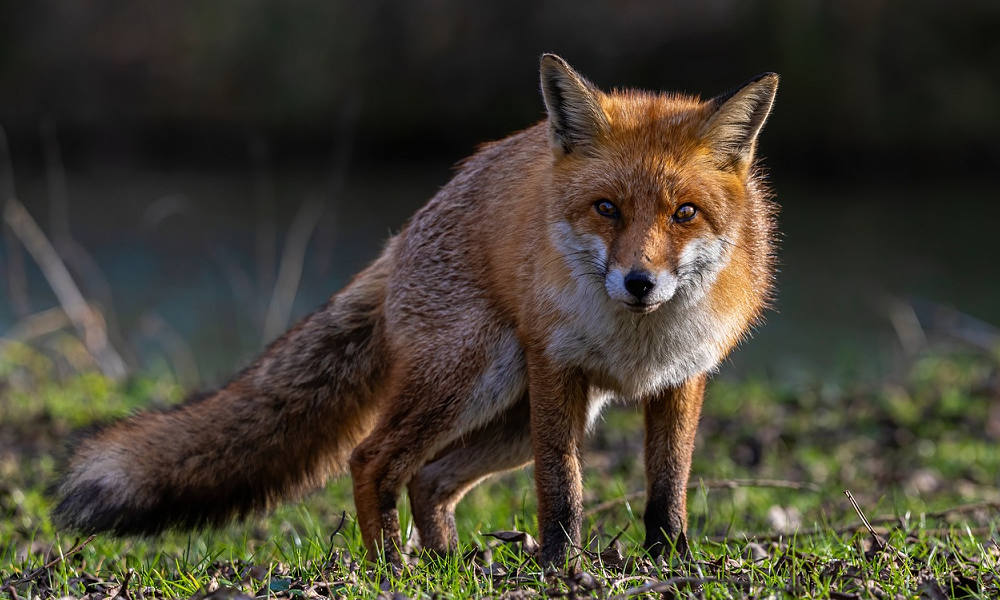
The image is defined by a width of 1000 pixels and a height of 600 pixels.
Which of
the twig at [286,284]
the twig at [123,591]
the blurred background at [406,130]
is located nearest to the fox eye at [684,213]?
the twig at [123,591]

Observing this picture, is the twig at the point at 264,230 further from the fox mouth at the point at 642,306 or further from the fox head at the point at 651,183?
the fox mouth at the point at 642,306

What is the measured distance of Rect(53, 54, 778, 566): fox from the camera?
3.63 m

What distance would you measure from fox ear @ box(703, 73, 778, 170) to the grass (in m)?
1.36

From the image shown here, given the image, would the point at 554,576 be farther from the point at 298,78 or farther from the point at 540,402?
the point at 298,78

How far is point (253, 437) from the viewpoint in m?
4.43

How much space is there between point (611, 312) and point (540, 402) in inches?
16.8

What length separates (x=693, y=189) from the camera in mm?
3561

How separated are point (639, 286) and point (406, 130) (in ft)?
42.5

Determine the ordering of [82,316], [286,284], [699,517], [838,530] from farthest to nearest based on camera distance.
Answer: [286,284] → [82,316] → [699,517] → [838,530]

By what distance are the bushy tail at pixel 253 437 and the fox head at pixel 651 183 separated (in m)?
1.21

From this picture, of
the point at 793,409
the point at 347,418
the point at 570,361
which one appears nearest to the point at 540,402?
the point at 570,361

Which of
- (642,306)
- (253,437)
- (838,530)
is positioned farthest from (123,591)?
(838,530)

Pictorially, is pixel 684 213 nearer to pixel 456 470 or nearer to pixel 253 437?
pixel 456 470

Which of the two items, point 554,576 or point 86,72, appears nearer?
point 554,576
